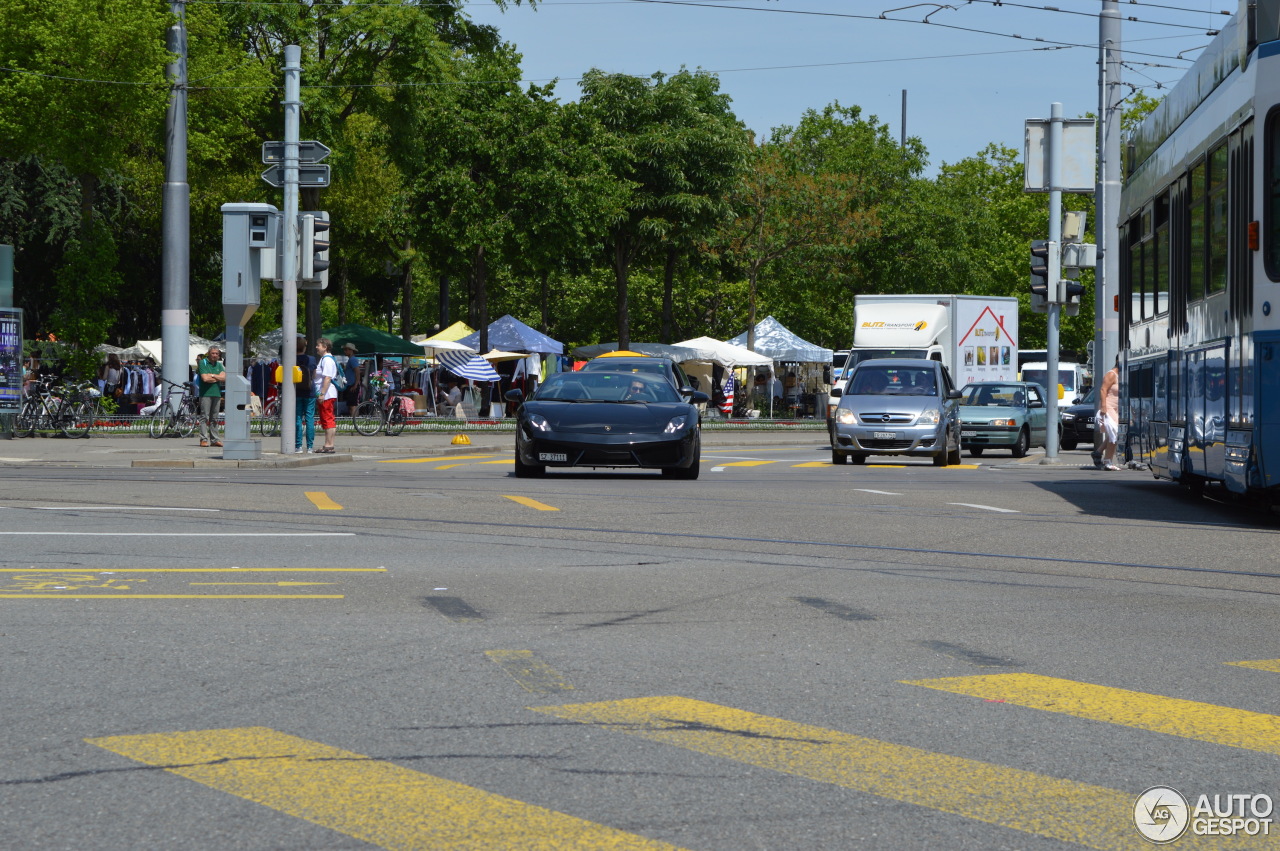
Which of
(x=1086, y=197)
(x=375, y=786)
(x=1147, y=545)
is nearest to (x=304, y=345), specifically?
(x=1147, y=545)

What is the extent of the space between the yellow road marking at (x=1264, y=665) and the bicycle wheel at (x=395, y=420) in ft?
91.5

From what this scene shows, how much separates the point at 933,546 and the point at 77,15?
89.9 ft

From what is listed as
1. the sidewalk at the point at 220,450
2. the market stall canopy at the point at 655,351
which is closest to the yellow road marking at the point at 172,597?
the sidewalk at the point at 220,450

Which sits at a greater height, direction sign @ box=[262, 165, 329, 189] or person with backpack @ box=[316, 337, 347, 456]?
direction sign @ box=[262, 165, 329, 189]

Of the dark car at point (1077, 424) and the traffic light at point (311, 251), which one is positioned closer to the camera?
the traffic light at point (311, 251)

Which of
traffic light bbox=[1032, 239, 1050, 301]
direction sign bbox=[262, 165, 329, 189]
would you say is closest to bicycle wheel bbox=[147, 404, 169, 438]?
direction sign bbox=[262, 165, 329, 189]

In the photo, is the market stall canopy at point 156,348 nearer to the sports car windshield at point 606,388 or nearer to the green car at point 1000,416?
the green car at point 1000,416

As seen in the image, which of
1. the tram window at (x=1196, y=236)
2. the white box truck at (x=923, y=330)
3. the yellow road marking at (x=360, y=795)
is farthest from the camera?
the white box truck at (x=923, y=330)

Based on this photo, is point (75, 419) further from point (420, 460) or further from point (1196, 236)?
point (1196, 236)

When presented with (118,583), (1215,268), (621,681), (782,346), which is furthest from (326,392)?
(782,346)

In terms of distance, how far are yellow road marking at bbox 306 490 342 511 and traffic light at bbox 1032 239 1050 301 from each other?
45.0ft

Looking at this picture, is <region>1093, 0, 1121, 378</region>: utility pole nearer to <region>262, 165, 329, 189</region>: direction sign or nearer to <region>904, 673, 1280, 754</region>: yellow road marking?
<region>262, 165, 329, 189</region>: direction sign

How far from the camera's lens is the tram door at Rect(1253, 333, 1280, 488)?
485 inches

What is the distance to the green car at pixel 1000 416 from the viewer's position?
1283 inches
